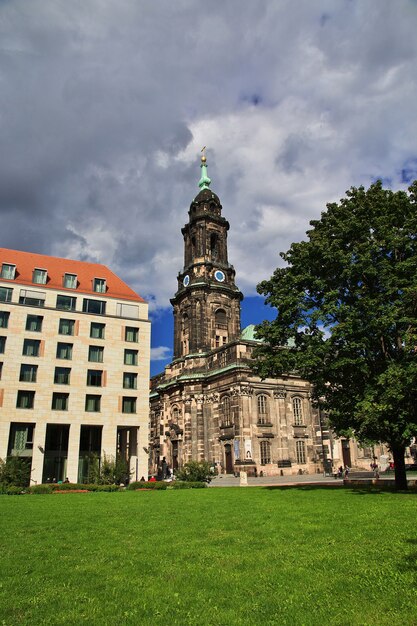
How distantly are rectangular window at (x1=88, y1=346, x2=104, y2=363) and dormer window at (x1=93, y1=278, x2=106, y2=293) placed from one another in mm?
6713

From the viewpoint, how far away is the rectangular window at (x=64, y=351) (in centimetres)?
4472

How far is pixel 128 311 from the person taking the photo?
4938 centimetres

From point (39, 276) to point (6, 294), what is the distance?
409 centimetres

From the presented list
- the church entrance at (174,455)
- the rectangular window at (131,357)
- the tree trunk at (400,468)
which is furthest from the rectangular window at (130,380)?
the tree trunk at (400,468)

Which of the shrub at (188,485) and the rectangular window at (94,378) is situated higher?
the rectangular window at (94,378)

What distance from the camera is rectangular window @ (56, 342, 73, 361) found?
147 ft

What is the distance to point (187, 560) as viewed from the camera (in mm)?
8758

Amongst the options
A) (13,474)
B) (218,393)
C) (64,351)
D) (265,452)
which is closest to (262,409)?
(265,452)

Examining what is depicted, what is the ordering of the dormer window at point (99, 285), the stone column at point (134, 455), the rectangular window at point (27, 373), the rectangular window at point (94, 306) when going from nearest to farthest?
the rectangular window at point (27, 373) → the stone column at point (134, 455) → the rectangular window at point (94, 306) → the dormer window at point (99, 285)

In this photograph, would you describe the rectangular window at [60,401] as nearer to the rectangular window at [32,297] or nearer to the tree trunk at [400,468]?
the rectangular window at [32,297]

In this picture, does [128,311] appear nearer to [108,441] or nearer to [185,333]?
[108,441]

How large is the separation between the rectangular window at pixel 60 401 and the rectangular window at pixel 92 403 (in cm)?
198

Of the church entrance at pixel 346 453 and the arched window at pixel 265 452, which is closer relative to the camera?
the arched window at pixel 265 452

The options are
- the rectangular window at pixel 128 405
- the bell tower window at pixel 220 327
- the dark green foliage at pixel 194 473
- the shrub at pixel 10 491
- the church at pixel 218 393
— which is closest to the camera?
the shrub at pixel 10 491
